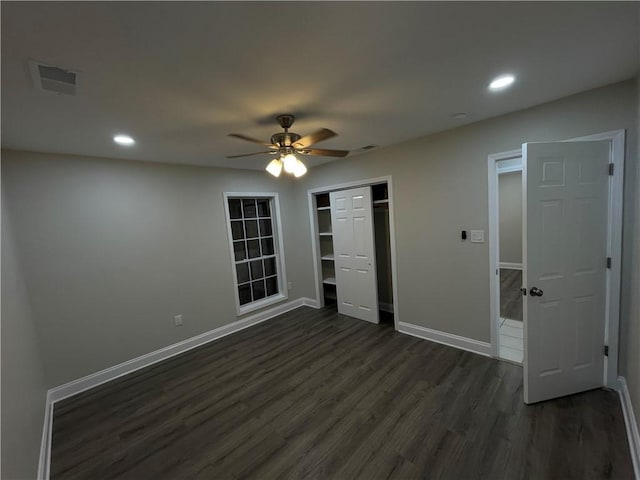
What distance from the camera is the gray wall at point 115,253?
2.53 m

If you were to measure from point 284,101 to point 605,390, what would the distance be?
347 cm

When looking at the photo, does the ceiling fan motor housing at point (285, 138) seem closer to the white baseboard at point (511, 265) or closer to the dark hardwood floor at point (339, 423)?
the dark hardwood floor at point (339, 423)

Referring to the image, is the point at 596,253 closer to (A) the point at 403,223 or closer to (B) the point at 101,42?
(A) the point at 403,223

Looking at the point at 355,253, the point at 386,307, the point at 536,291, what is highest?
the point at 355,253

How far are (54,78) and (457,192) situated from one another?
3306 millimetres

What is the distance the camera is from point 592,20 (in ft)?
4.15

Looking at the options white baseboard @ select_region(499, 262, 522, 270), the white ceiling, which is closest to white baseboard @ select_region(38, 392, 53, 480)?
the white ceiling

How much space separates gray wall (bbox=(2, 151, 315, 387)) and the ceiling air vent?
5.13 feet

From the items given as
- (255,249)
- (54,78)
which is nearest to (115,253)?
(255,249)

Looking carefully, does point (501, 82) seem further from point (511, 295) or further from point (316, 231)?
point (511, 295)

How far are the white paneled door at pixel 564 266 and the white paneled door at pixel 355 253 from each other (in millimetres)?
1961

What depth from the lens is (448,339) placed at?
3102 millimetres

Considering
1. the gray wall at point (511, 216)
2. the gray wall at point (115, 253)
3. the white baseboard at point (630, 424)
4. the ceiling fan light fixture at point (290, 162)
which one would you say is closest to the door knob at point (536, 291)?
the white baseboard at point (630, 424)

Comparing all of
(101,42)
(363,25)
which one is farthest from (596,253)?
(101,42)
